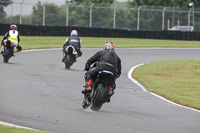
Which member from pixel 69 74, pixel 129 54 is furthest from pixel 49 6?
pixel 69 74

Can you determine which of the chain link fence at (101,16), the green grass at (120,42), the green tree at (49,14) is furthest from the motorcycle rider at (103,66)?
the green tree at (49,14)

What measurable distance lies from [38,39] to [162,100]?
90.0ft

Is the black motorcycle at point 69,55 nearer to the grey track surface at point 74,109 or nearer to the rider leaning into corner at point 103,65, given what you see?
the grey track surface at point 74,109

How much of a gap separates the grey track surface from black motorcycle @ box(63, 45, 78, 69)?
71.2 inches

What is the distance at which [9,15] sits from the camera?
43531mm

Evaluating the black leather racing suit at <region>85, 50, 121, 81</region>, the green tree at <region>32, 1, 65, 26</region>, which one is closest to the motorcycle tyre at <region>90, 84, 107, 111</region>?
the black leather racing suit at <region>85, 50, 121, 81</region>

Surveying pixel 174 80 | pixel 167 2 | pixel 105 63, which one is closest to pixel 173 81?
pixel 174 80

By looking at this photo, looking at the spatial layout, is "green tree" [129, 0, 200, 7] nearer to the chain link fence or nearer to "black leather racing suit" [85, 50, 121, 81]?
the chain link fence

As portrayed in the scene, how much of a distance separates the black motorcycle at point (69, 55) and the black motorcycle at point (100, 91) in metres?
9.89

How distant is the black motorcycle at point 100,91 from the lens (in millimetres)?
9930

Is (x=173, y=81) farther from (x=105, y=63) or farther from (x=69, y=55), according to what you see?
(x=105, y=63)

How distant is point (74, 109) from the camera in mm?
10078

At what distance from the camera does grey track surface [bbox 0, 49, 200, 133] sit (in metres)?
8.17

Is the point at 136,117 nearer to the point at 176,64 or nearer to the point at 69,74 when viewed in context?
the point at 69,74
